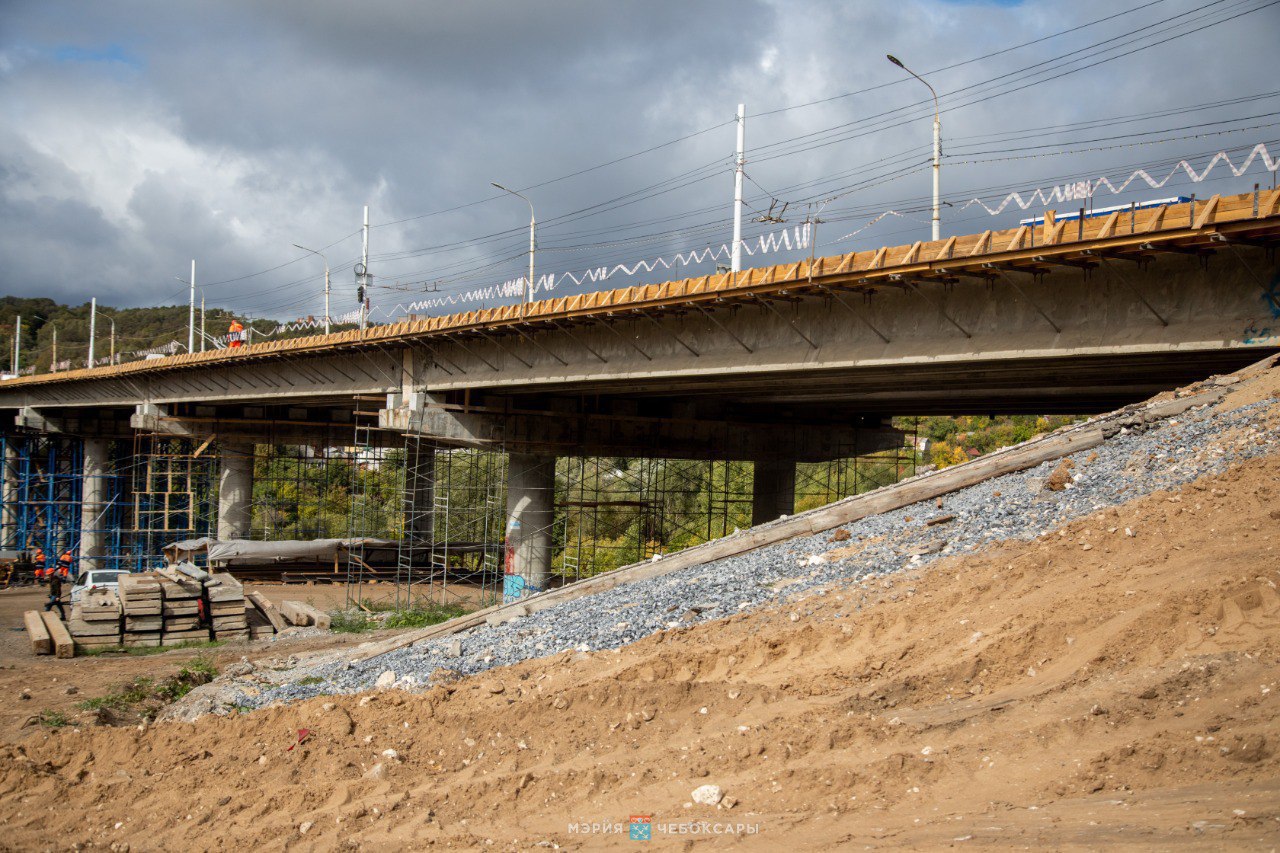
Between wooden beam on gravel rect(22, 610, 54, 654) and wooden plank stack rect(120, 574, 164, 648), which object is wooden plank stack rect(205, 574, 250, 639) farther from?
wooden beam on gravel rect(22, 610, 54, 654)

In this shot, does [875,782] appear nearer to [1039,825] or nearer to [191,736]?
[1039,825]

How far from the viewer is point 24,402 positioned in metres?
48.7

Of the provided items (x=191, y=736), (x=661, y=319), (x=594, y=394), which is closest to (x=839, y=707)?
(x=191, y=736)

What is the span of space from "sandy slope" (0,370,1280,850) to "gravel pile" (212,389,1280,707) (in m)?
0.59

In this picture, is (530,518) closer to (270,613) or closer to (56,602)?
(270,613)

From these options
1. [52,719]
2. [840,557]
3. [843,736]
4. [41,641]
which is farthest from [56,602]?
[843,736]

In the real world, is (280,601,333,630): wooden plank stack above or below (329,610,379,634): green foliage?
above

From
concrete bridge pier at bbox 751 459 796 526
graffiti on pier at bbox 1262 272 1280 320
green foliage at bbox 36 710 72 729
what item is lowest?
green foliage at bbox 36 710 72 729

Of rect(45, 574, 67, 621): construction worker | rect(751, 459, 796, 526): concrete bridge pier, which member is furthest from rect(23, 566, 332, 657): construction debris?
rect(751, 459, 796, 526): concrete bridge pier

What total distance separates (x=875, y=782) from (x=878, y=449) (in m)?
29.7

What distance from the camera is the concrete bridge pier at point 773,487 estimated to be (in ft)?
104

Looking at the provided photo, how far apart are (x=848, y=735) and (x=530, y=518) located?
22.0 metres

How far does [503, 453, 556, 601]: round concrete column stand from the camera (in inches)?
1075

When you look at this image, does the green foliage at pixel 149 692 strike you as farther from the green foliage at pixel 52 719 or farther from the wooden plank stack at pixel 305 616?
the wooden plank stack at pixel 305 616
